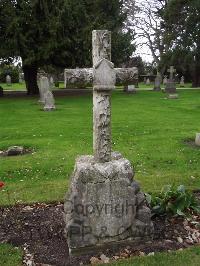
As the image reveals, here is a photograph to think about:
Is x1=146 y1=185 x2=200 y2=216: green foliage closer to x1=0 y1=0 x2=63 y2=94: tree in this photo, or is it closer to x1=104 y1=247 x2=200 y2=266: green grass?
x1=104 y1=247 x2=200 y2=266: green grass

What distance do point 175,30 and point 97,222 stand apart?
140 feet

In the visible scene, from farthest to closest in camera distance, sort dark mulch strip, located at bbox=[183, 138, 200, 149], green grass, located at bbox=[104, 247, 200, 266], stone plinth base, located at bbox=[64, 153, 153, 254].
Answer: dark mulch strip, located at bbox=[183, 138, 200, 149] < stone plinth base, located at bbox=[64, 153, 153, 254] < green grass, located at bbox=[104, 247, 200, 266]

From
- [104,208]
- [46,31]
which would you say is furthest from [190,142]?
[46,31]

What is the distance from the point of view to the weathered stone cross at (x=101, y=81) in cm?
516

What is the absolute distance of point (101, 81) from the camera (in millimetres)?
5234

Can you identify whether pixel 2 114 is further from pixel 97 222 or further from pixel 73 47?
pixel 97 222

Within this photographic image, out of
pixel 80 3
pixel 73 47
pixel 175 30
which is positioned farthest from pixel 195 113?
pixel 175 30

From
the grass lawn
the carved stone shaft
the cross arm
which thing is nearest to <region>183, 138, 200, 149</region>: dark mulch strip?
the grass lawn

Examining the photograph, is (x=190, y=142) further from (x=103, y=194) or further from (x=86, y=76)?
(x=86, y=76)

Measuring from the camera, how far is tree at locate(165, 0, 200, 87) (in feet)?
144

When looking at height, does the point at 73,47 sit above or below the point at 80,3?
below

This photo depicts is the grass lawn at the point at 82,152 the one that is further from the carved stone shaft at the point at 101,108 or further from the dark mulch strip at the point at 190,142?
the carved stone shaft at the point at 101,108

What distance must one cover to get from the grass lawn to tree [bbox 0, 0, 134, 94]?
1208 cm

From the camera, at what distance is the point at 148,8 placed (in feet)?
181
